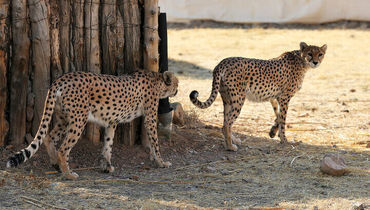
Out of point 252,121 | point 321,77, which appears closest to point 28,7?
point 252,121

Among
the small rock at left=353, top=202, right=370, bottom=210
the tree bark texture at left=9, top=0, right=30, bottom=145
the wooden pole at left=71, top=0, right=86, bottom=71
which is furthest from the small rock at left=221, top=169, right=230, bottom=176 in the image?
the tree bark texture at left=9, top=0, right=30, bottom=145

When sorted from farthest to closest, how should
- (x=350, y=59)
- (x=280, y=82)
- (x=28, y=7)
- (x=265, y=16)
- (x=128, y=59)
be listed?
1. (x=265, y=16)
2. (x=350, y=59)
3. (x=280, y=82)
4. (x=128, y=59)
5. (x=28, y=7)

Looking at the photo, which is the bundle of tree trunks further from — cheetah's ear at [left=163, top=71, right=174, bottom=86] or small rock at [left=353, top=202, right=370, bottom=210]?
small rock at [left=353, top=202, right=370, bottom=210]

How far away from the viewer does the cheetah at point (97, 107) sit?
5363mm

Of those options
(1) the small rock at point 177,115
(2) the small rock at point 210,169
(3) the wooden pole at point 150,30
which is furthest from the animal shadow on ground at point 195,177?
(3) the wooden pole at point 150,30

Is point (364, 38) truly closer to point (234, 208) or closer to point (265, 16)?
point (265, 16)

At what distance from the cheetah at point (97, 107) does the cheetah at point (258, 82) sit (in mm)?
473

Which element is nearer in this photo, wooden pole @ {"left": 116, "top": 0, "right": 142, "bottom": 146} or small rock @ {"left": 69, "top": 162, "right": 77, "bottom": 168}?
small rock @ {"left": 69, "top": 162, "right": 77, "bottom": 168}

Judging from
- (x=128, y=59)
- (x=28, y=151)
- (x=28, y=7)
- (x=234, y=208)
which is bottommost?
(x=234, y=208)

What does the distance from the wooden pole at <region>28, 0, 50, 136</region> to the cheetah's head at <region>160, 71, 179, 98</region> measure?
1.15m

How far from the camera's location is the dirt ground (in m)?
4.99

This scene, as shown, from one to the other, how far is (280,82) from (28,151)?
3.15 metres

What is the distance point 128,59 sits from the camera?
20.4 feet

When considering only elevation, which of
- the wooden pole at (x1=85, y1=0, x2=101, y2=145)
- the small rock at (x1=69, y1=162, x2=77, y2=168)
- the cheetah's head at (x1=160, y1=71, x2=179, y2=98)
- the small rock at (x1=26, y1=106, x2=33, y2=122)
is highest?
the wooden pole at (x1=85, y1=0, x2=101, y2=145)
